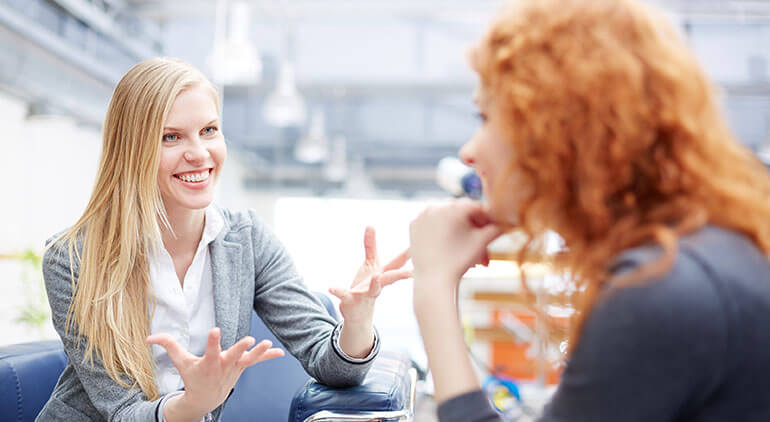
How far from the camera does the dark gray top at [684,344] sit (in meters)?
0.56

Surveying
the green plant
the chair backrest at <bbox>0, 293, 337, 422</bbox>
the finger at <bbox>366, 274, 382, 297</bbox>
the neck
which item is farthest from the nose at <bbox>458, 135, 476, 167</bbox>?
the green plant

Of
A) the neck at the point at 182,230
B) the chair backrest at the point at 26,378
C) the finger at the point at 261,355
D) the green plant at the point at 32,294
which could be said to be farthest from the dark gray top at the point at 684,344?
the green plant at the point at 32,294

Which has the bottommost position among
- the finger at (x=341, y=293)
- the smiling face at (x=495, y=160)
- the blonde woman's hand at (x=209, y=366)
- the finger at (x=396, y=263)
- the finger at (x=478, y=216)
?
the blonde woman's hand at (x=209, y=366)

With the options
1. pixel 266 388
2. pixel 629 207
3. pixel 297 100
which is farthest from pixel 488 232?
pixel 297 100

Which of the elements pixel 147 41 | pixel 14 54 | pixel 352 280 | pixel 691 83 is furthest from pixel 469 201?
pixel 147 41

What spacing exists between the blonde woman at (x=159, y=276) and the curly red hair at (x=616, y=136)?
59 cm

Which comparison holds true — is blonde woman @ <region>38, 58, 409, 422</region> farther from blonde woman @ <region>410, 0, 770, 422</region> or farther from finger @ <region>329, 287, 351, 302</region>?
blonde woman @ <region>410, 0, 770, 422</region>

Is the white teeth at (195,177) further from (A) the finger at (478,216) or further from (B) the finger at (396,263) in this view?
(A) the finger at (478,216)

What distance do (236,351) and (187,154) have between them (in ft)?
1.83

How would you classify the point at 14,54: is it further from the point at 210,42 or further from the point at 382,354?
the point at 382,354

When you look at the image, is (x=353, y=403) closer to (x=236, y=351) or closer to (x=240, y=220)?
(x=236, y=351)

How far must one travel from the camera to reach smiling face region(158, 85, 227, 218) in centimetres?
140

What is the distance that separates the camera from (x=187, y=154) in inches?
55.5

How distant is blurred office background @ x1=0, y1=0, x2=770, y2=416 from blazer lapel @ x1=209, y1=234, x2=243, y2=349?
31.6 inches
